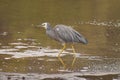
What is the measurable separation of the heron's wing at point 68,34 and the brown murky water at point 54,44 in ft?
1.74

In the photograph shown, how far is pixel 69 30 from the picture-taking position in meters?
11.1

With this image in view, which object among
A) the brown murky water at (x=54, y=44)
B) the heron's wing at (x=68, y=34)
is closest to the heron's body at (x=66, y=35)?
the heron's wing at (x=68, y=34)

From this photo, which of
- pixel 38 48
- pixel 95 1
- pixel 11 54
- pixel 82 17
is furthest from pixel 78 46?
pixel 95 1

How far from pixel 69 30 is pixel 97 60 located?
102 cm

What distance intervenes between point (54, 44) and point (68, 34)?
2.15 meters

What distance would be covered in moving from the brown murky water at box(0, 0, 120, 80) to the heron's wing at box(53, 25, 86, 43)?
53cm

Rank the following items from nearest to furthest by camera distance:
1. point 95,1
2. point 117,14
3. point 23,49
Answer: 1. point 23,49
2. point 117,14
3. point 95,1

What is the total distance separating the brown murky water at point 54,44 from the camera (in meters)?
9.90

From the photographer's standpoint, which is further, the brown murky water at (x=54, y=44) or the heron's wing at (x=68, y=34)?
the heron's wing at (x=68, y=34)

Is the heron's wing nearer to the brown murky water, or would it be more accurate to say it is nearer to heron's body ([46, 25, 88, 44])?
heron's body ([46, 25, 88, 44])

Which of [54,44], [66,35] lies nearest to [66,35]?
[66,35]

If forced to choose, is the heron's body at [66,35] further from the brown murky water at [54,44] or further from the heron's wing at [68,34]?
the brown murky water at [54,44]

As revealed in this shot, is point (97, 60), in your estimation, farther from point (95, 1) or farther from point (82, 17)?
A: point (95, 1)

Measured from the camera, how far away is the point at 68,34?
11.1m
